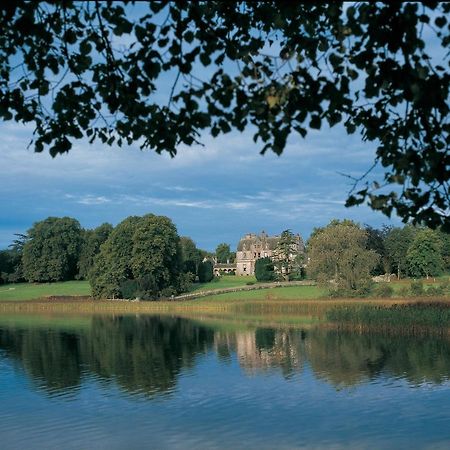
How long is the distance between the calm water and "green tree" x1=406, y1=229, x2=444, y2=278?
158ft

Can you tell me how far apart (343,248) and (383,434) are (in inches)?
1629

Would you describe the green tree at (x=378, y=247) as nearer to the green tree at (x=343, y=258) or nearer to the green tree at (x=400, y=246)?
the green tree at (x=400, y=246)

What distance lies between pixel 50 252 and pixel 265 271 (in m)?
30.1

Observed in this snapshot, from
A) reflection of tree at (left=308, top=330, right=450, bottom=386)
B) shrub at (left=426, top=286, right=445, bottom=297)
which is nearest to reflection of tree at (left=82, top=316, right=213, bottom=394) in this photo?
reflection of tree at (left=308, top=330, right=450, bottom=386)

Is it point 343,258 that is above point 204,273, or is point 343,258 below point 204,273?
above

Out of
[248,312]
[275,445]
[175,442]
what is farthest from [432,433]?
[248,312]

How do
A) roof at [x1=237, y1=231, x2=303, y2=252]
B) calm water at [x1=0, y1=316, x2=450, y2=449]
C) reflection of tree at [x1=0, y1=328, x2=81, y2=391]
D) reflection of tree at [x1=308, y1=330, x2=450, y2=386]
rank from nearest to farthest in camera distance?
calm water at [x1=0, y1=316, x2=450, y2=449]
reflection of tree at [x1=308, y1=330, x2=450, y2=386]
reflection of tree at [x1=0, y1=328, x2=81, y2=391]
roof at [x1=237, y1=231, x2=303, y2=252]

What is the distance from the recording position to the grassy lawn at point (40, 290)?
78.9 meters

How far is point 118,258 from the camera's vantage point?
74188mm

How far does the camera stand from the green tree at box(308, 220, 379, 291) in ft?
184

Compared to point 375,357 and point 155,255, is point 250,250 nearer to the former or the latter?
point 155,255

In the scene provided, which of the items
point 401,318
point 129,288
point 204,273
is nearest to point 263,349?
point 401,318

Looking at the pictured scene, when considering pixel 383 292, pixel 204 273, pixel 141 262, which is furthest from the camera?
pixel 204 273

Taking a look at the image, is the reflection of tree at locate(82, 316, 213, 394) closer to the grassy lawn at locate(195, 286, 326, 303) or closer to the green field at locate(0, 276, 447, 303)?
the grassy lawn at locate(195, 286, 326, 303)
